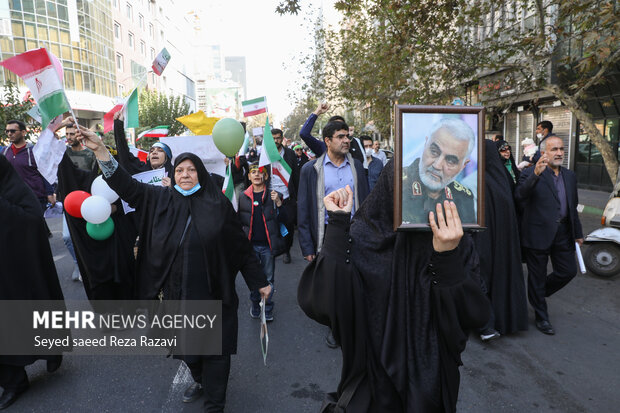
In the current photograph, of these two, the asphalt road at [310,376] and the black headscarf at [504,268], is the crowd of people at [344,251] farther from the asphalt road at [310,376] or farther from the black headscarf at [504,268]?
the asphalt road at [310,376]

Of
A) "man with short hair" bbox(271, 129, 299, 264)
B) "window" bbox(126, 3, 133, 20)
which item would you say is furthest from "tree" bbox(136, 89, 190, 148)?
"man with short hair" bbox(271, 129, 299, 264)

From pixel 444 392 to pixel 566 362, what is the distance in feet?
9.35

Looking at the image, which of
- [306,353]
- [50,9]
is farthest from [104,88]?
[306,353]

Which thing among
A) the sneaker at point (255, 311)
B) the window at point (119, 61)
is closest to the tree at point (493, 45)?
the sneaker at point (255, 311)

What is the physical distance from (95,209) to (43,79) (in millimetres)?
1305

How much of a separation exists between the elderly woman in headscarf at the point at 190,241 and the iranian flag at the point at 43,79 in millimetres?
475

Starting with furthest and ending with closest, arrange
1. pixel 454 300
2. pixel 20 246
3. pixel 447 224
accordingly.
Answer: pixel 20 246, pixel 454 300, pixel 447 224

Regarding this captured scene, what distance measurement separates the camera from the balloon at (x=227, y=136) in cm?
466

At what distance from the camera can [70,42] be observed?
3366cm

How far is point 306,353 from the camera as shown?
4148 mm

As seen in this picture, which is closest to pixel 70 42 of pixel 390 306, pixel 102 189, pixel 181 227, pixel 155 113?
pixel 155 113

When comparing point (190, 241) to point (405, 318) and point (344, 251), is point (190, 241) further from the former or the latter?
point (405, 318)

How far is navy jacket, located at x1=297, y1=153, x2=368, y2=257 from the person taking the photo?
4355 mm

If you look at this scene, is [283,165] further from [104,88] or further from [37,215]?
[104,88]
